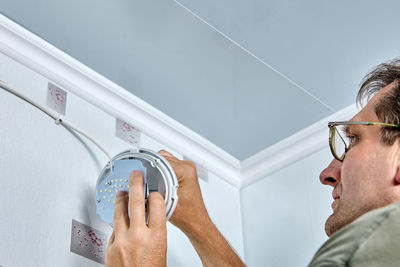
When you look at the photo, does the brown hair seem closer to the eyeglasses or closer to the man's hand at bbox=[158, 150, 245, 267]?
the eyeglasses

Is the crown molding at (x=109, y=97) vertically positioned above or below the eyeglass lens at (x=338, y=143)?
above

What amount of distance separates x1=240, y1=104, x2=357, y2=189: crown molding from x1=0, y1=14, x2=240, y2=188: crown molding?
0.04 meters

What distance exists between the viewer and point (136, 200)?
1232mm

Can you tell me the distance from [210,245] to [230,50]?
0.55 meters

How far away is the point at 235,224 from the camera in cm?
194

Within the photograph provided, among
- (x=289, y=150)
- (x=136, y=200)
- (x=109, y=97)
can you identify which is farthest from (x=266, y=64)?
(x=136, y=200)

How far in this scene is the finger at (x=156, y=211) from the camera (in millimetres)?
1229

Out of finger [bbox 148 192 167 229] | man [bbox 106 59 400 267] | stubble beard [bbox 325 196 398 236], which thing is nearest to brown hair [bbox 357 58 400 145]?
man [bbox 106 59 400 267]

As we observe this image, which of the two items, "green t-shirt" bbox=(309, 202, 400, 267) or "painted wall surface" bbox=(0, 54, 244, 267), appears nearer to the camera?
"green t-shirt" bbox=(309, 202, 400, 267)

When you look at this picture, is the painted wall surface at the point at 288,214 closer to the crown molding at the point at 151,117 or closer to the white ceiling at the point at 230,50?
the crown molding at the point at 151,117

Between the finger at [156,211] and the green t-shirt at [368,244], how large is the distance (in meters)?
0.56

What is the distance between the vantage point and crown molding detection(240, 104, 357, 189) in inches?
75.2

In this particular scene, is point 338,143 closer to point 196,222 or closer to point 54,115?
point 196,222

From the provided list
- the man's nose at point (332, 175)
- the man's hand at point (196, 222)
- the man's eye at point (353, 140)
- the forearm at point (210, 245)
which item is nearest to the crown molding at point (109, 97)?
the man's hand at point (196, 222)
